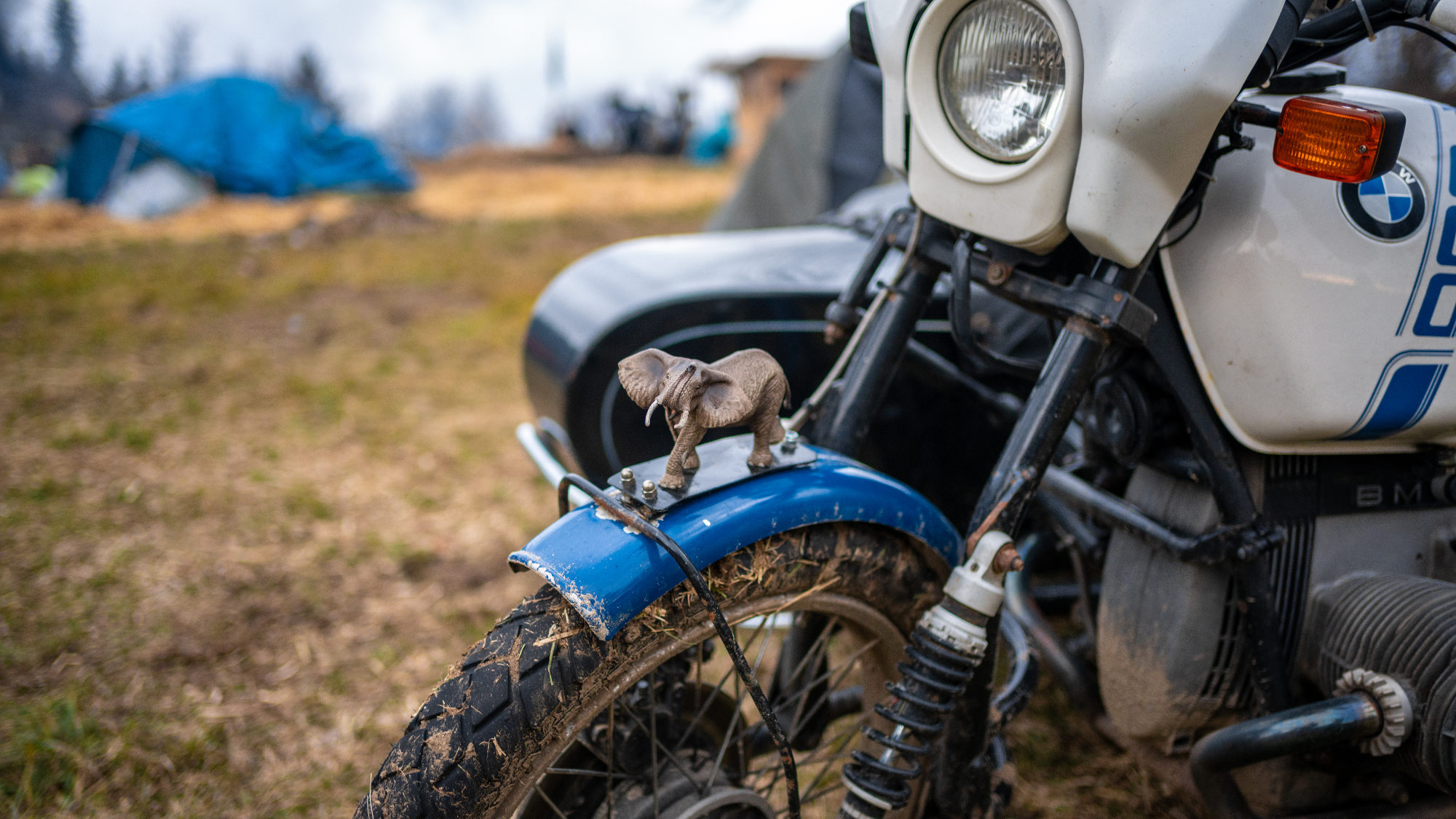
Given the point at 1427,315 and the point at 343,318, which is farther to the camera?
the point at 343,318

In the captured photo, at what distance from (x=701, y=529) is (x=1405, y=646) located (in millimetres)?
1083

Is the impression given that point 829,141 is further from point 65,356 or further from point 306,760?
point 65,356

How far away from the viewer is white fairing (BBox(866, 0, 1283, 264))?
0.95 m

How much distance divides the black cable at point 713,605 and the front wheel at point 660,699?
2.1 inches

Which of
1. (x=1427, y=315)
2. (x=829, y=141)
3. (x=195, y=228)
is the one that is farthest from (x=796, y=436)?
(x=195, y=228)

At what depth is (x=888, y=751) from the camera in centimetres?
108

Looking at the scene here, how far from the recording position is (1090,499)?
4.76 ft

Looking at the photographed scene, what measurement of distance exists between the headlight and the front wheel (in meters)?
0.57

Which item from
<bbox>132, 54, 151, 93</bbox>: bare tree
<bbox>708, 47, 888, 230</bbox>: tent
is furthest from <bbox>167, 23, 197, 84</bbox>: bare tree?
<bbox>708, 47, 888, 230</bbox>: tent

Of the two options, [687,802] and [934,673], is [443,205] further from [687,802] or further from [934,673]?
[934,673]

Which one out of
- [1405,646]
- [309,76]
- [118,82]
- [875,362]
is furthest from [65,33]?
[1405,646]

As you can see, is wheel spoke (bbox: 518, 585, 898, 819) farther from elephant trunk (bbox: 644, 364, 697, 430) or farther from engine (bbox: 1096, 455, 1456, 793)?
engine (bbox: 1096, 455, 1456, 793)

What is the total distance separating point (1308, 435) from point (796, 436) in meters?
0.77

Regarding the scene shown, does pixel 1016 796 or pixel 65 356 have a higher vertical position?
pixel 1016 796
